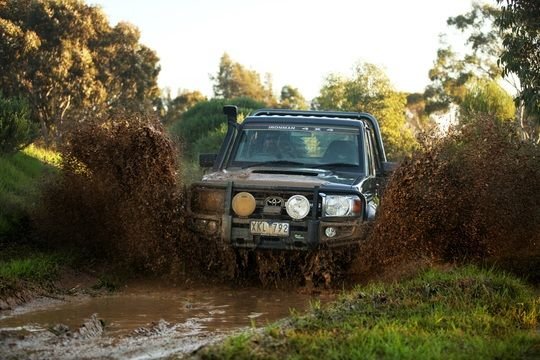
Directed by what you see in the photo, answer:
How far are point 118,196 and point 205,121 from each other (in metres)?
35.4

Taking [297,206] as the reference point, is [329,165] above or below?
above

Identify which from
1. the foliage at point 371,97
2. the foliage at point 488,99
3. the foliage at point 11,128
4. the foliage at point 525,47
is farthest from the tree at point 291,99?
the foliage at point 11,128

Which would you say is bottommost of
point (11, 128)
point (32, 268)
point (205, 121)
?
point (32, 268)

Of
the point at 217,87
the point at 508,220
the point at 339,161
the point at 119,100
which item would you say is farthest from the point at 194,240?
the point at 217,87

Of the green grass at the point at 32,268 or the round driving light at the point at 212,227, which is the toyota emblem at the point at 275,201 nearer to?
the round driving light at the point at 212,227

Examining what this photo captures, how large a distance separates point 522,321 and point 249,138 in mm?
4690

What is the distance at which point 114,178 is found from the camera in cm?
1046

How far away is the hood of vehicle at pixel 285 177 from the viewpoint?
30.5 feet

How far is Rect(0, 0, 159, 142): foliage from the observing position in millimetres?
42156

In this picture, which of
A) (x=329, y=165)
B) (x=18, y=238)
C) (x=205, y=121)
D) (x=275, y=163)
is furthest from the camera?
(x=205, y=121)

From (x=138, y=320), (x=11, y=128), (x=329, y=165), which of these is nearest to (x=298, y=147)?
(x=329, y=165)

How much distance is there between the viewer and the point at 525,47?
2338cm

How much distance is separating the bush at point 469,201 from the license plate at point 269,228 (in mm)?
1026

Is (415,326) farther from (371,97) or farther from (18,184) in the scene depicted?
(371,97)
